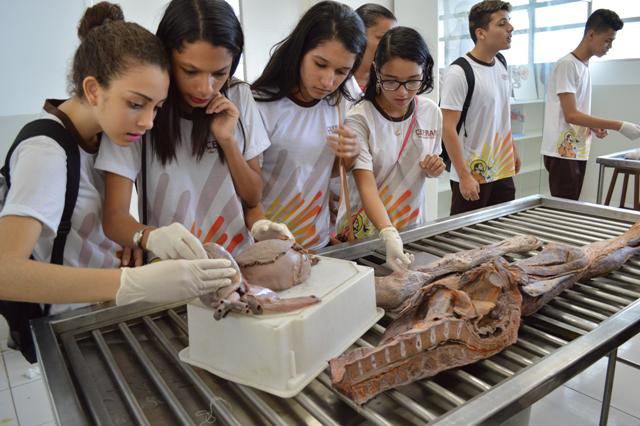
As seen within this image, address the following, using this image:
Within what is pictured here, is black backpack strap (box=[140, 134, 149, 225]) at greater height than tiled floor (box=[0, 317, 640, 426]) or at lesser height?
greater

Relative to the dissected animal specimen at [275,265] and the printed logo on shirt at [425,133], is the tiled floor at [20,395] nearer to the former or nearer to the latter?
the dissected animal specimen at [275,265]

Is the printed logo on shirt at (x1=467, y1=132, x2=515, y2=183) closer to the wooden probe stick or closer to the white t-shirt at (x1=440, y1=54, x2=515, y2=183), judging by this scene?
the white t-shirt at (x1=440, y1=54, x2=515, y2=183)

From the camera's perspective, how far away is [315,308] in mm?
1130

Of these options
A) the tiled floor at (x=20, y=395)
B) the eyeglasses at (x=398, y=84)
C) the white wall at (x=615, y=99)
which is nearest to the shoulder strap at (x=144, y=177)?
the eyeglasses at (x=398, y=84)

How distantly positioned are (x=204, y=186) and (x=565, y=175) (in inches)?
136

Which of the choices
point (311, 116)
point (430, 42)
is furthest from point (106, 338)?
point (430, 42)

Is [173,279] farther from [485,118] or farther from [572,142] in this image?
[572,142]

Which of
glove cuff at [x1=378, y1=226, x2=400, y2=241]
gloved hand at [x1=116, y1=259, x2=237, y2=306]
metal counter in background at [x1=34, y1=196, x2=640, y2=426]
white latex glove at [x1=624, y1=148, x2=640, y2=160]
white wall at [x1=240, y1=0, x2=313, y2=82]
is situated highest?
white wall at [x1=240, y1=0, x2=313, y2=82]

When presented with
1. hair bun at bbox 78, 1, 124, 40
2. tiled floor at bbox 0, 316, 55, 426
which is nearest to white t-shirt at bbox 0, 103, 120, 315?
hair bun at bbox 78, 1, 124, 40

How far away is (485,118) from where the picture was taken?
3152 millimetres

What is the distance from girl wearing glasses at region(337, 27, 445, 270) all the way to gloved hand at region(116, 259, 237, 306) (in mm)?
824

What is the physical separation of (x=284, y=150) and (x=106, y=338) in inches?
40.6

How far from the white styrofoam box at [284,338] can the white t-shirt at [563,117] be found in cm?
346

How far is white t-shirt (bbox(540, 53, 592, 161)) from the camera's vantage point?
3.95 m
